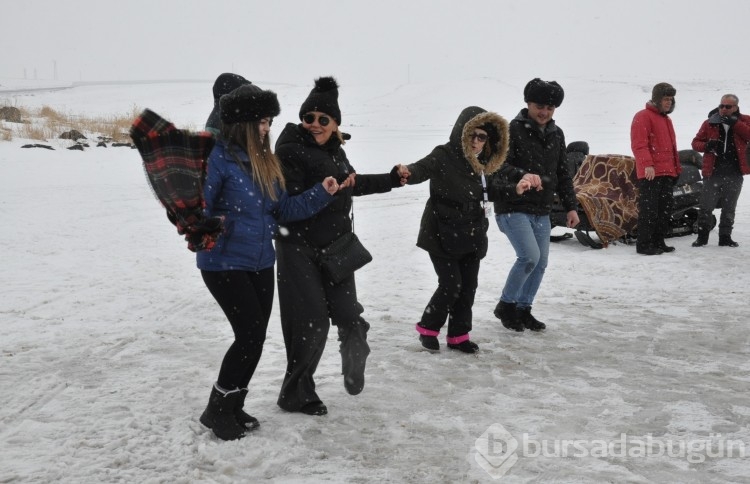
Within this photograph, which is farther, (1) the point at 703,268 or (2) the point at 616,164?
(2) the point at 616,164

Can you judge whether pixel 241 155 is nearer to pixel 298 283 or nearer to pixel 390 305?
pixel 298 283

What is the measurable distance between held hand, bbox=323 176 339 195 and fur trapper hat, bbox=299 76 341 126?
0.46 metres

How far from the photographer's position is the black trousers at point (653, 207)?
9.04 m

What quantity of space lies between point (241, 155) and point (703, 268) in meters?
6.51

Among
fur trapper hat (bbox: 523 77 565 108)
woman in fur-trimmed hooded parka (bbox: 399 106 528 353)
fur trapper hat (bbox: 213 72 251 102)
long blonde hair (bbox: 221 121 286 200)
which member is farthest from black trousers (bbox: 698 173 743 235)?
long blonde hair (bbox: 221 121 286 200)

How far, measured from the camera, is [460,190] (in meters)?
5.14

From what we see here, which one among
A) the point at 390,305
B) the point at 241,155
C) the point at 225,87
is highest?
the point at 225,87

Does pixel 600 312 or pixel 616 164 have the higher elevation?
pixel 616 164

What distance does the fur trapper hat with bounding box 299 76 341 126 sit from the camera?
4000 mm

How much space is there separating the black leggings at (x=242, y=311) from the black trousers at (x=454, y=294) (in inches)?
71.4

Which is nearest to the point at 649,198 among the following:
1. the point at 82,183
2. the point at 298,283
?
the point at 298,283

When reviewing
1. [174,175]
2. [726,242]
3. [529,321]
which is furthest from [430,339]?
[726,242]

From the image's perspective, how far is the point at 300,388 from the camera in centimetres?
409

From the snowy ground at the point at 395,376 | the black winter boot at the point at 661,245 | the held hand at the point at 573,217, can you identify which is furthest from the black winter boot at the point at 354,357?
the black winter boot at the point at 661,245
